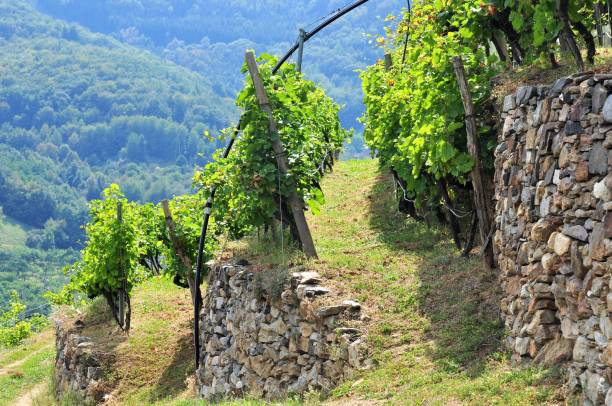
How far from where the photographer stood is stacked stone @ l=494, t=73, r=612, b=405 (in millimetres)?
7758

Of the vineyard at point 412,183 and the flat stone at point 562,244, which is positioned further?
the vineyard at point 412,183

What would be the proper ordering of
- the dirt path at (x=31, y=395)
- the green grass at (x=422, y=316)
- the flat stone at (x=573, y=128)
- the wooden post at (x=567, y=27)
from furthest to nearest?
the dirt path at (x=31, y=395), the wooden post at (x=567, y=27), the green grass at (x=422, y=316), the flat stone at (x=573, y=128)

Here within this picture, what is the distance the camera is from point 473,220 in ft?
43.2

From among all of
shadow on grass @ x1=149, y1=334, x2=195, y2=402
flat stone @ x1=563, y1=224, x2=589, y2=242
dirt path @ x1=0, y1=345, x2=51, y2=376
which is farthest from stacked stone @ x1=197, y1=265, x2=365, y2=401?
dirt path @ x1=0, y1=345, x2=51, y2=376

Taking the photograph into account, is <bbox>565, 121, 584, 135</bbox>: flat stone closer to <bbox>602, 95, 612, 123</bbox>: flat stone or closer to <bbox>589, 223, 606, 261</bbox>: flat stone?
<bbox>602, 95, 612, 123</bbox>: flat stone

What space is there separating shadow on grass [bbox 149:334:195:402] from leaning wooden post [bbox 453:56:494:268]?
7.86m

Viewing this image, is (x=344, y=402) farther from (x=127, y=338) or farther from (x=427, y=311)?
(x=127, y=338)

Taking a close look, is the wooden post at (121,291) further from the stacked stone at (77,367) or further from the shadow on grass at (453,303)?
the shadow on grass at (453,303)

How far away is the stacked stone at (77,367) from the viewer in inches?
770

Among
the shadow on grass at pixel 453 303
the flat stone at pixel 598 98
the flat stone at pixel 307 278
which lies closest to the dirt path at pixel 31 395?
the shadow on grass at pixel 453 303

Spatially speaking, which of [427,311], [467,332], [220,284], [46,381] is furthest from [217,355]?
[46,381]

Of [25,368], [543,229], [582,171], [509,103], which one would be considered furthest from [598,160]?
[25,368]

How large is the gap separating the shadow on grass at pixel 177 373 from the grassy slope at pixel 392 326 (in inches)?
1.1

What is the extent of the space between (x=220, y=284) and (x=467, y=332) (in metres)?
6.11
